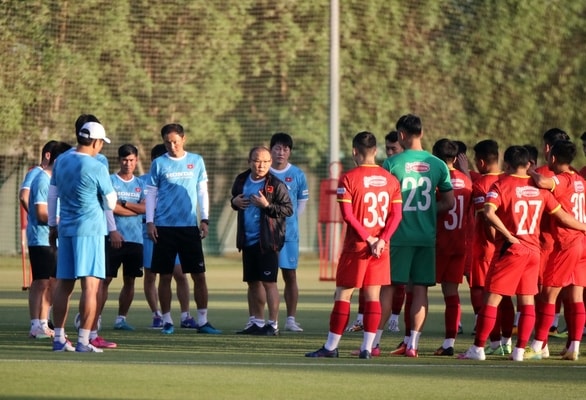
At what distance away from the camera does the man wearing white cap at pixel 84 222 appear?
12.0 meters

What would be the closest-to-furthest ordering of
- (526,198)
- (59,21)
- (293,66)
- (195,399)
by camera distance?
1. (195,399)
2. (526,198)
3. (59,21)
4. (293,66)

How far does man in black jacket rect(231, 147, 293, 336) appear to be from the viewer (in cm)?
1494

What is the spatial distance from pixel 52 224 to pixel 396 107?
26426 millimetres

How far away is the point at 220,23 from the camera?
36.7m

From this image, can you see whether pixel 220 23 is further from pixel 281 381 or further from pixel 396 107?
pixel 281 381

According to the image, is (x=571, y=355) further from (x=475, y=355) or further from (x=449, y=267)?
(x=449, y=267)

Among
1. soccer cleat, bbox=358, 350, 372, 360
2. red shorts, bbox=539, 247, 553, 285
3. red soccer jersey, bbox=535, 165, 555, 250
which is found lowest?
soccer cleat, bbox=358, 350, 372, 360

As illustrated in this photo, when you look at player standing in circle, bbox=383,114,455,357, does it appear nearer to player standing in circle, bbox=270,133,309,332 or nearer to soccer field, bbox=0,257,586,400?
soccer field, bbox=0,257,586,400

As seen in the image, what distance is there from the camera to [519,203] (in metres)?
12.0

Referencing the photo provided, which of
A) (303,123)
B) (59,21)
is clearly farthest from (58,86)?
(303,123)

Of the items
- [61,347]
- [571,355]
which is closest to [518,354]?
[571,355]

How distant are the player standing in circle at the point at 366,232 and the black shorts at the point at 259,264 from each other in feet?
11.0

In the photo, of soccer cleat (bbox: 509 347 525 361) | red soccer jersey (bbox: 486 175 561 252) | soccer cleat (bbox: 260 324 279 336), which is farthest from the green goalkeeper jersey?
soccer cleat (bbox: 260 324 279 336)

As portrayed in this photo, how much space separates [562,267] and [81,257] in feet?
14.5
